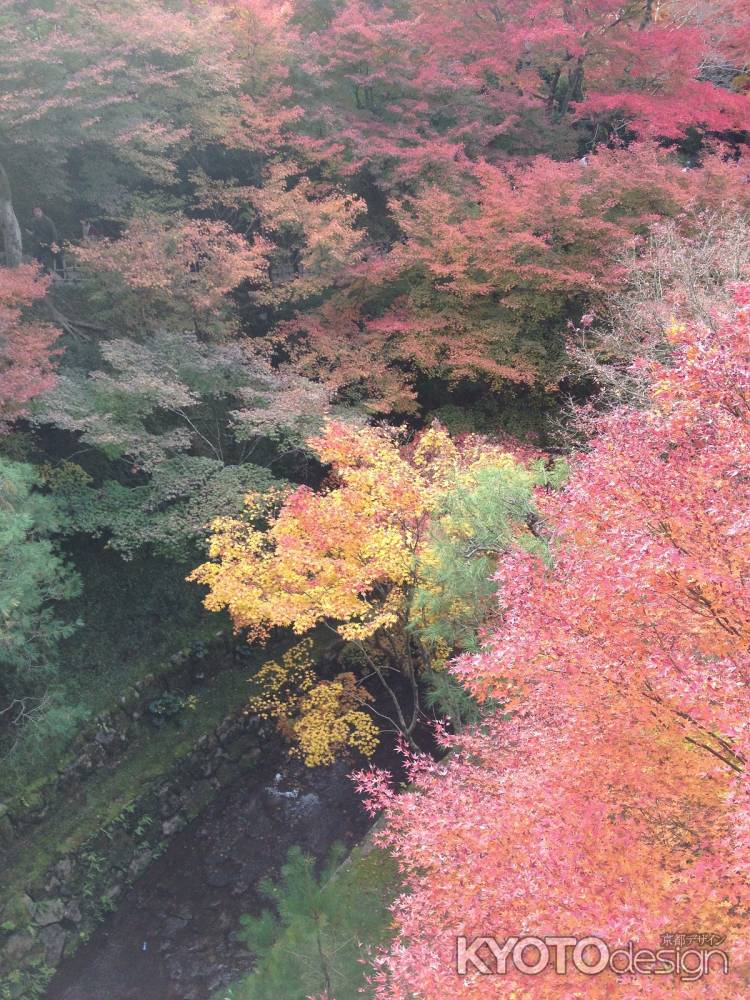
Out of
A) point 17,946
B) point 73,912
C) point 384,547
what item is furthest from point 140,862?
point 384,547

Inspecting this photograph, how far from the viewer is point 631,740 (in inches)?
246

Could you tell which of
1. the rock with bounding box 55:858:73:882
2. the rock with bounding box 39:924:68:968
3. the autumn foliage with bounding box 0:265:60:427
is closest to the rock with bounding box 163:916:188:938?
the rock with bounding box 39:924:68:968

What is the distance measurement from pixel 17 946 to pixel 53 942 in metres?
0.62

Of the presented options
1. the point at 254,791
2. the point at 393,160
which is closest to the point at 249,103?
the point at 393,160

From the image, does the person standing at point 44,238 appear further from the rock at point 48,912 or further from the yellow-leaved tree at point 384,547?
the rock at point 48,912

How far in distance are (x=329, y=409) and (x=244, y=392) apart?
208cm

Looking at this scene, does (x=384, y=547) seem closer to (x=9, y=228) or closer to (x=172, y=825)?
(x=172, y=825)

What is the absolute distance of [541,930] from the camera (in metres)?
5.39

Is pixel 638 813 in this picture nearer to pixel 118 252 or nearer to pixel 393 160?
pixel 118 252

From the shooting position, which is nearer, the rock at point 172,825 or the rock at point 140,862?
the rock at point 140,862

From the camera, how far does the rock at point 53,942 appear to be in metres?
11.5

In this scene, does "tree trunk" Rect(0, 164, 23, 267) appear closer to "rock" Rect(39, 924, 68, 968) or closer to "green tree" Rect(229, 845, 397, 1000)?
"rock" Rect(39, 924, 68, 968)

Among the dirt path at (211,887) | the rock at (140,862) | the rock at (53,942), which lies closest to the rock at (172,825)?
the dirt path at (211,887)

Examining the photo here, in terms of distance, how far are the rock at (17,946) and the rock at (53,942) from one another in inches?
8.2
